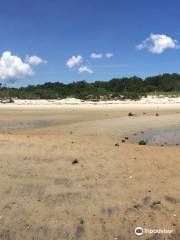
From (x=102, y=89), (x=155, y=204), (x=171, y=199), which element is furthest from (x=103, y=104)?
(x=155, y=204)

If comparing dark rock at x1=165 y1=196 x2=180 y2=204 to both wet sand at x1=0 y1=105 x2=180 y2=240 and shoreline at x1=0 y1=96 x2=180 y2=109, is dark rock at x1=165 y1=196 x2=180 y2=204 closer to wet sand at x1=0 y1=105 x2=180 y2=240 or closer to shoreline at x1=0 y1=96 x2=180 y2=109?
wet sand at x1=0 y1=105 x2=180 y2=240

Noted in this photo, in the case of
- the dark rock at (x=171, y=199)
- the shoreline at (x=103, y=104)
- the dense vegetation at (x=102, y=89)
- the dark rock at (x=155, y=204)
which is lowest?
the dark rock at (x=155, y=204)

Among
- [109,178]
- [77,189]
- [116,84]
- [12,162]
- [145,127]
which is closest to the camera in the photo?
[77,189]

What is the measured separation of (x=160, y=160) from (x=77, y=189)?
2.39 meters

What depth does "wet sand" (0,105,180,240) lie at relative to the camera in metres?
6.28

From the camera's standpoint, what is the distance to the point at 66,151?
10.2 metres

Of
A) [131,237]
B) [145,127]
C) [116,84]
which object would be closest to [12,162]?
[131,237]

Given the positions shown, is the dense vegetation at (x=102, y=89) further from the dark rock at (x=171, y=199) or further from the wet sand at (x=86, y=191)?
the dark rock at (x=171, y=199)

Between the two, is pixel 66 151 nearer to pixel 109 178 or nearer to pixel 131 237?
pixel 109 178

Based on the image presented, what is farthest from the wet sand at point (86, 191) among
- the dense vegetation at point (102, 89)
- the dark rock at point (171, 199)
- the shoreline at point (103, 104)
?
the dense vegetation at point (102, 89)

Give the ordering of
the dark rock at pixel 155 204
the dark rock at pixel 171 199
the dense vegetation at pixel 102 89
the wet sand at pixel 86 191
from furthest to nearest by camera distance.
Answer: the dense vegetation at pixel 102 89, the dark rock at pixel 171 199, the dark rock at pixel 155 204, the wet sand at pixel 86 191

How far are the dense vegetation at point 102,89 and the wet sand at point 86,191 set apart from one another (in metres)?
30.6

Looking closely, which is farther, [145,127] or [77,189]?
[145,127]

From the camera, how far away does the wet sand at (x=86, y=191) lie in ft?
20.6
